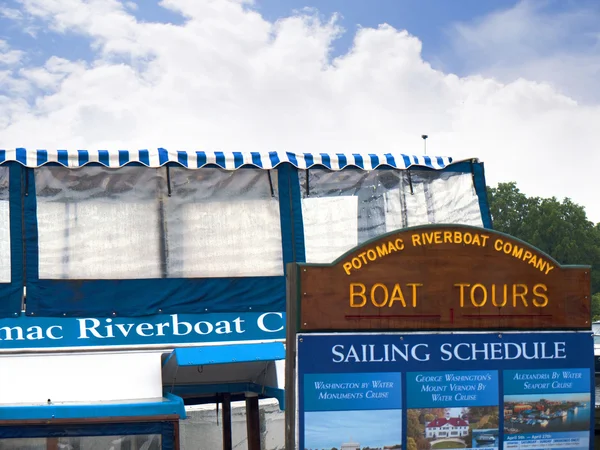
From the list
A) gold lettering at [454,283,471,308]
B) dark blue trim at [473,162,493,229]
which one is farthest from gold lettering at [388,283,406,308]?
dark blue trim at [473,162,493,229]

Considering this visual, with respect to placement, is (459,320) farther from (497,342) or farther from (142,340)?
(142,340)

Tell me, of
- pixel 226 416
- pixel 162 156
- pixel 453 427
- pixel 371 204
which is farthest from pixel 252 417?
pixel 453 427

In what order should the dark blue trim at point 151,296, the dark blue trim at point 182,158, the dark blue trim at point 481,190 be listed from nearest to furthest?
the dark blue trim at point 151,296 < the dark blue trim at point 182,158 < the dark blue trim at point 481,190

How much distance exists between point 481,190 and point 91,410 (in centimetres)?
580

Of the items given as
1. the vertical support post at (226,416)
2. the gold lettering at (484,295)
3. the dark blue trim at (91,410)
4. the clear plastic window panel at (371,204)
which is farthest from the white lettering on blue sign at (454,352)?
the vertical support post at (226,416)

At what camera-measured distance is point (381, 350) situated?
20.7 feet

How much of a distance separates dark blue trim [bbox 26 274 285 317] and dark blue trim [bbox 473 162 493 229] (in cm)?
283

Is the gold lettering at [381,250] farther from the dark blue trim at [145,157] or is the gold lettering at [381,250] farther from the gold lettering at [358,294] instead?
the dark blue trim at [145,157]

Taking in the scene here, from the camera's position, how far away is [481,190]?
1136 cm

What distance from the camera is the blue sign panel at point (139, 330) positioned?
973 cm

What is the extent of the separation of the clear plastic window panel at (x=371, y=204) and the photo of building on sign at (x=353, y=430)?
4.61 meters

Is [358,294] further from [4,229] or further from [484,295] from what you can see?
[4,229]

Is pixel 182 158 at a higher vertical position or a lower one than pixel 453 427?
higher

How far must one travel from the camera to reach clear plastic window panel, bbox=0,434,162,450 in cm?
844
